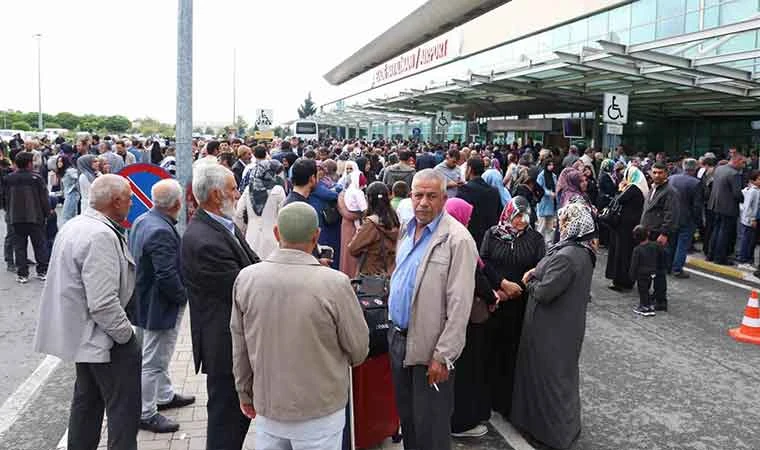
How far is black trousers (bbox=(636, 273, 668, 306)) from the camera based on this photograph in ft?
25.9

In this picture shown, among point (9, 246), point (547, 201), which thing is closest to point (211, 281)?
point (9, 246)

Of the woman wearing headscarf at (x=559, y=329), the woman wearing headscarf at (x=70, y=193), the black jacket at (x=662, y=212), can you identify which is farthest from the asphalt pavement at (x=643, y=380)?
the woman wearing headscarf at (x=70, y=193)

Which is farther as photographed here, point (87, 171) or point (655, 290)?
point (87, 171)

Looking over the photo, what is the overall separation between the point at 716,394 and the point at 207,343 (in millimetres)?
4525

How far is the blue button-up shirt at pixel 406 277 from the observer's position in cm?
351

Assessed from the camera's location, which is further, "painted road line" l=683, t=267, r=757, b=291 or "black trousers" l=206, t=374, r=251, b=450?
"painted road line" l=683, t=267, r=757, b=291

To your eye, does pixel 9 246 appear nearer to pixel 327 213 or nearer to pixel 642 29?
pixel 327 213

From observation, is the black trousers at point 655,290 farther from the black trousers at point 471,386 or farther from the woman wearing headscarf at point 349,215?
the black trousers at point 471,386

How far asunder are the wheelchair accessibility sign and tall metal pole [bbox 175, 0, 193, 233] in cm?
964

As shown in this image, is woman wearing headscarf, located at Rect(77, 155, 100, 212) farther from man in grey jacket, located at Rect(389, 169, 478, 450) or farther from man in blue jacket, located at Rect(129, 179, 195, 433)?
man in grey jacket, located at Rect(389, 169, 478, 450)

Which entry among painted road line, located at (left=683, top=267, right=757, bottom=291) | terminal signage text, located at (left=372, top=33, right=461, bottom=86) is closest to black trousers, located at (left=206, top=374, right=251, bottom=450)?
painted road line, located at (left=683, top=267, right=757, bottom=291)

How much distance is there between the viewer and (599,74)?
1495 cm

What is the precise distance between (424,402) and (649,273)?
5475 millimetres

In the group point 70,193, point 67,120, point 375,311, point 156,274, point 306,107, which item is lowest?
point 375,311
